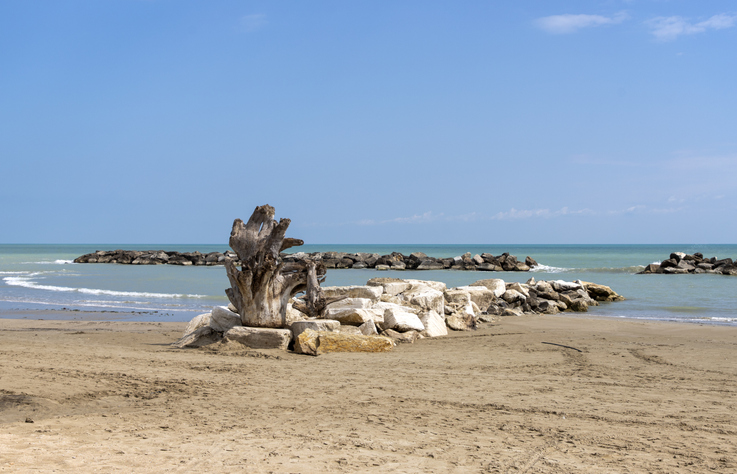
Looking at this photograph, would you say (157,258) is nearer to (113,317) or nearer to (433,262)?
(433,262)

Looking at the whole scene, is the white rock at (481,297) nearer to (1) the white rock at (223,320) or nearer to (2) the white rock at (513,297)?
(2) the white rock at (513,297)

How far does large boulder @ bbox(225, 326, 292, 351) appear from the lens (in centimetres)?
827

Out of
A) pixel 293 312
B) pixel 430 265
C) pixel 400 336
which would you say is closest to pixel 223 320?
pixel 293 312

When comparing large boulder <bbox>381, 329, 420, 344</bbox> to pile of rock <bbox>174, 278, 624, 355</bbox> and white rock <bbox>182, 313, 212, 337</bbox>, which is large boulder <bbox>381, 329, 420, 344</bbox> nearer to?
pile of rock <bbox>174, 278, 624, 355</bbox>

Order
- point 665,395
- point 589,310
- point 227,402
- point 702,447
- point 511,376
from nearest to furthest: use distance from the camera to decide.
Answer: point 702,447
point 227,402
point 665,395
point 511,376
point 589,310

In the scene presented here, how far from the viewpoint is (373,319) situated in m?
9.62

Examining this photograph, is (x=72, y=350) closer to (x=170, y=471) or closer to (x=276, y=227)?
(x=276, y=227)

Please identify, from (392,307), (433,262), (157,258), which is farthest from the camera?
(157,258)

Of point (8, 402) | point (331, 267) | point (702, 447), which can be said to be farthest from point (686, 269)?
point (8, 402)

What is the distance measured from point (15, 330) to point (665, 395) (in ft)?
36.7

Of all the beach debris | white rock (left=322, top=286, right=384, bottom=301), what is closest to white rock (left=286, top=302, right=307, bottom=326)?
the beach debris

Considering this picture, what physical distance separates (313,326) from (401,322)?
1.89 meters

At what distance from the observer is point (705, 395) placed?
566cm

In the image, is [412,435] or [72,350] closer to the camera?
[412,435]
